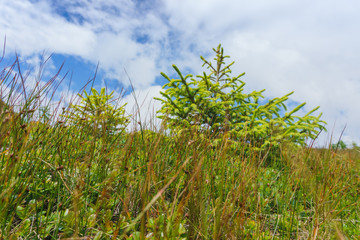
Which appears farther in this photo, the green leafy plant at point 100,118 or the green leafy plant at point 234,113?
the green leafy plant at point 234,113

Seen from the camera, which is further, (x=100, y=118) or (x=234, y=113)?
→ (x=234, y=113)

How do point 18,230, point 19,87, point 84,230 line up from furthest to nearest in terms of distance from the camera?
point 19,87 < point 84,230 < point 18,230

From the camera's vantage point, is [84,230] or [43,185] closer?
[84,230]

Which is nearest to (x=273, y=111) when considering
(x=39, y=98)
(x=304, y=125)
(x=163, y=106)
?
(x=304, y=125)

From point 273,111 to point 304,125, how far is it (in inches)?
27.1

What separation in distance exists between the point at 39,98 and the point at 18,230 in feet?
4.12

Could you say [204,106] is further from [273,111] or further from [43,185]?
[43,185]

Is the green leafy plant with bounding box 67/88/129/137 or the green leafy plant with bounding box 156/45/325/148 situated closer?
the green leafy plant with bounding box 67/88/129/137

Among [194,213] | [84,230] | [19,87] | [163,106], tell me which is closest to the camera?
[84,230]

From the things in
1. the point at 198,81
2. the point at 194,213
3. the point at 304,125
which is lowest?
the point at 194,213

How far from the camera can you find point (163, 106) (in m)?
5.04

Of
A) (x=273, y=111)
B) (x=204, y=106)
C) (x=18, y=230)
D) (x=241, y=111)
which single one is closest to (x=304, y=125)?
(x=273, y=111)

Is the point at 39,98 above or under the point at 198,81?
under

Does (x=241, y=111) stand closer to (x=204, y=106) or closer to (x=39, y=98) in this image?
(x=204, y=106)
